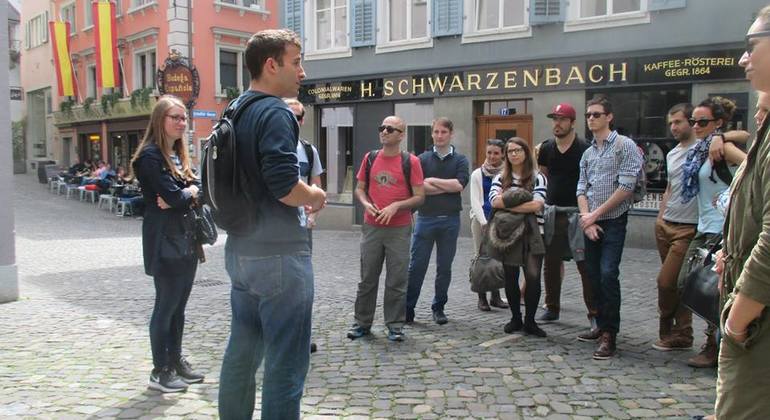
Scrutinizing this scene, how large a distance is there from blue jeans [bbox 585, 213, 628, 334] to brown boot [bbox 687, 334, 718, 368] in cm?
60

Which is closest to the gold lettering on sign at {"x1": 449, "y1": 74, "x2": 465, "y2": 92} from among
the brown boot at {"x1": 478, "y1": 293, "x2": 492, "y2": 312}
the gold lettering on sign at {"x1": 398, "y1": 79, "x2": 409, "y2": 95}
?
the gold lettering on sign at {"x1": 398, "y1": 79, "x2": 409, "y2": 95}

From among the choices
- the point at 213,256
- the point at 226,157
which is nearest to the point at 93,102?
Result: the point at 213,256

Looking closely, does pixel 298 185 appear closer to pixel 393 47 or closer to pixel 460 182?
pixel 460 182

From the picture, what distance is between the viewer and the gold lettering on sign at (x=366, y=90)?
16984 millimetres

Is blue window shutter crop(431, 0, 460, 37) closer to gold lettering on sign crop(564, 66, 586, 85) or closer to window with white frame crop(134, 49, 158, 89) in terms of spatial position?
gold lettering on sign crop(564, 66, 586, 85)

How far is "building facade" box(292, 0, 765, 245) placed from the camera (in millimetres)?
12125

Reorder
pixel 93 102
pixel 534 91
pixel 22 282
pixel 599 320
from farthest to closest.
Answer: pixel 93 102 < pixel 534 91 < pixel 22 282 < pixel 599 320

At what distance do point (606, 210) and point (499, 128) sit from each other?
974cm

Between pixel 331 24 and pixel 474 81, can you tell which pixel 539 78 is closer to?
pixel 474 81

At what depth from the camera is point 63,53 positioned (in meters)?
33.6

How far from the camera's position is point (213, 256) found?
11.8 meters

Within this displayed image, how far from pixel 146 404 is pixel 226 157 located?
214 centimetres

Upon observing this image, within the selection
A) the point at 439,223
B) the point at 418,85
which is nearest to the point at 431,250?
the point at 439,223

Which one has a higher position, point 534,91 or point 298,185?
point 534,91
